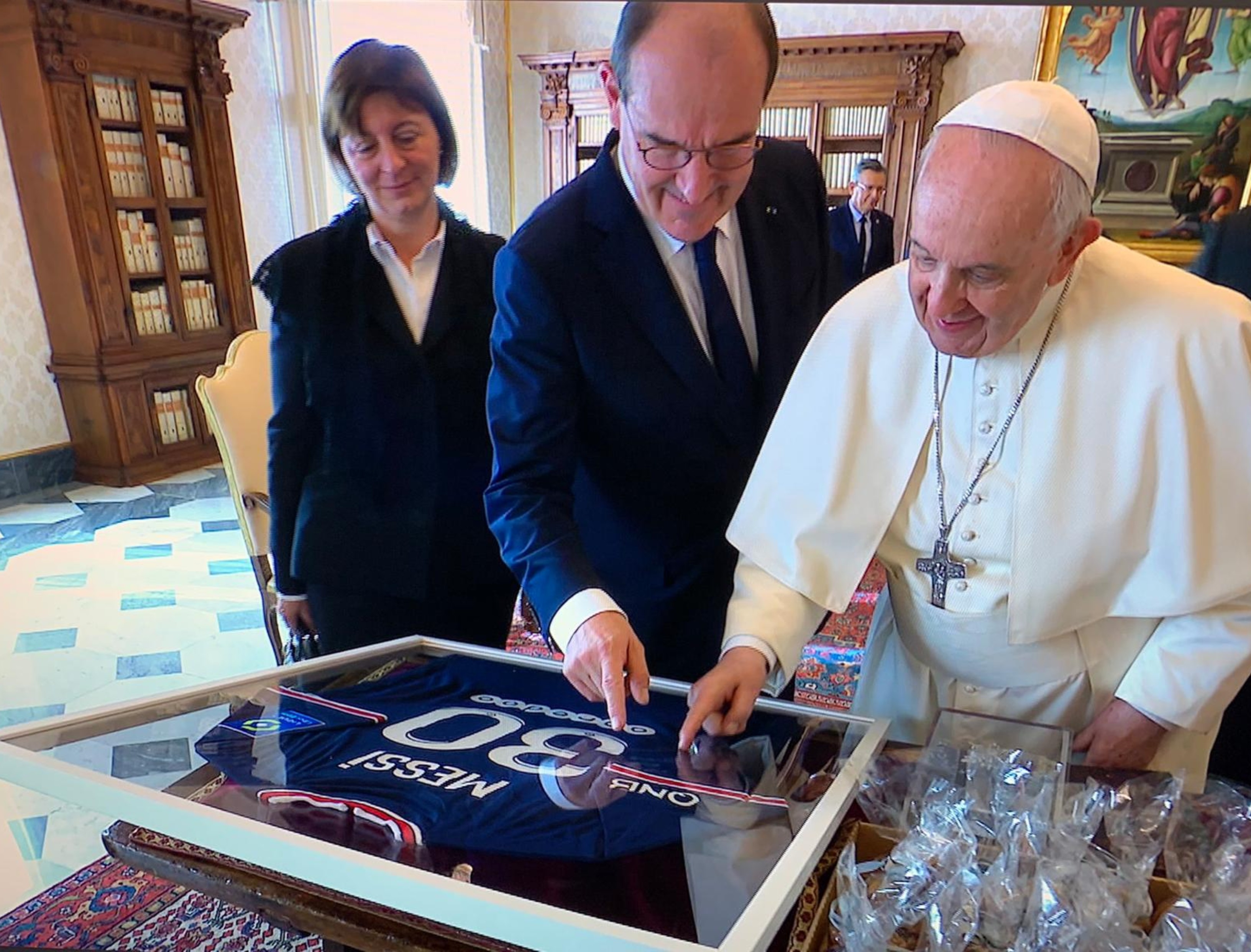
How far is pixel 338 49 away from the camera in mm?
6523

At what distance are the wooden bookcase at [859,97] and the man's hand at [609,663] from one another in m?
5.83

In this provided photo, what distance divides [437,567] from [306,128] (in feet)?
19.1

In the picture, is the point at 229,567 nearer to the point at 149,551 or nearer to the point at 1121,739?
the point at 149,551

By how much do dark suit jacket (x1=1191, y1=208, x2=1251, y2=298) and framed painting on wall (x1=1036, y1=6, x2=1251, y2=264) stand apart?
4397 millimetres

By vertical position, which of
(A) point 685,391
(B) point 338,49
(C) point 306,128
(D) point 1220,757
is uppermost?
(B) point 338,49

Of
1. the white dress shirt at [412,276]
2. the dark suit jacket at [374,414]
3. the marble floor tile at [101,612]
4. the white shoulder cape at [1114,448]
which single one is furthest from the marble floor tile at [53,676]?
the white shoulder cape at [1114,448]

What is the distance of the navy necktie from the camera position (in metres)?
1.51

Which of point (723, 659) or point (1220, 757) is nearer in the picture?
point (723, 659)

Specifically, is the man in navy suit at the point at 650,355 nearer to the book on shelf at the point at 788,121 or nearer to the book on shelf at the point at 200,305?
the book on shelf at the point at 200,305

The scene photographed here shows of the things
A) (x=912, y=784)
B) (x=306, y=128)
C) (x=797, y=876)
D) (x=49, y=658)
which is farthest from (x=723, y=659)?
(x=306, y=128)

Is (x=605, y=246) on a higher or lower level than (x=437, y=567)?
higher

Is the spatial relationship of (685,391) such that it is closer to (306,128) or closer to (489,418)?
(489,418)

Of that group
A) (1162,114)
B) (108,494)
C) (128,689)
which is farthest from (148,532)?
(1162,114)

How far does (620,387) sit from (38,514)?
4.92m
